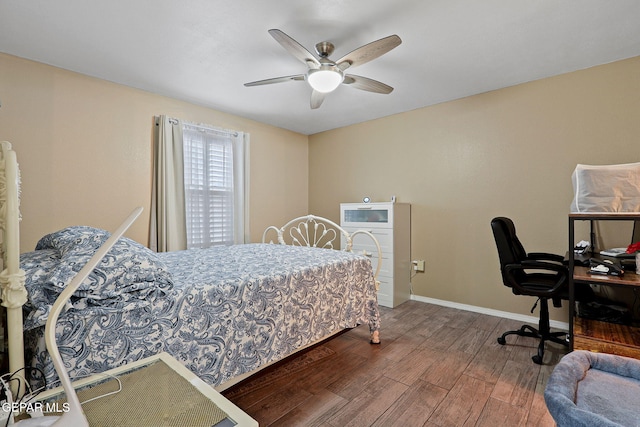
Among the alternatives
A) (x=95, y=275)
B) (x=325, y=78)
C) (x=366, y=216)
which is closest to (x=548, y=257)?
(x=366, y=216)

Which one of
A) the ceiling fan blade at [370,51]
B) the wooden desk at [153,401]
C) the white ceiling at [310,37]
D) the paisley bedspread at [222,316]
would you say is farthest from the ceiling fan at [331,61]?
the wooden desk at [153,401]

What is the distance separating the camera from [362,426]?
149 centimetres

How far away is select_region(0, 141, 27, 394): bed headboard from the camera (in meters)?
0.87

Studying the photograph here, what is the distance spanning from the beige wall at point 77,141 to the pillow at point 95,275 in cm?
148

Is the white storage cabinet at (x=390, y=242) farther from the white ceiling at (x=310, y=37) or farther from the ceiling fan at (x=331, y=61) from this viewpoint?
the ceiling fan at (x=331, y=61)

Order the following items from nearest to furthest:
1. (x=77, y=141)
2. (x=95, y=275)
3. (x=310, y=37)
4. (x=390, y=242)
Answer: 1. (x=95, y=275)
2. (x=310, y=37)
3. (x=77, y=141)
4. (x=390, y=242)

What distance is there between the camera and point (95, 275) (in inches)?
45.1

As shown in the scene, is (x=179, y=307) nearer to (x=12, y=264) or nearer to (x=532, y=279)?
(x=12, y=264)

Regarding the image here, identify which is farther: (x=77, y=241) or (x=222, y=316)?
(x=222, y=316)

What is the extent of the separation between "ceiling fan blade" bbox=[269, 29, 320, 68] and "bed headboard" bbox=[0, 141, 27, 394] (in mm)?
1367

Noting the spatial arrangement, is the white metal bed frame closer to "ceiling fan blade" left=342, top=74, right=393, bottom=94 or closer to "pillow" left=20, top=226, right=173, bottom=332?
"pillow" left=20, top=226, right=173, bottom=332

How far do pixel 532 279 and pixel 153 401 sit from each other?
2.72m

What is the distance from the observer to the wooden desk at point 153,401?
757mm
